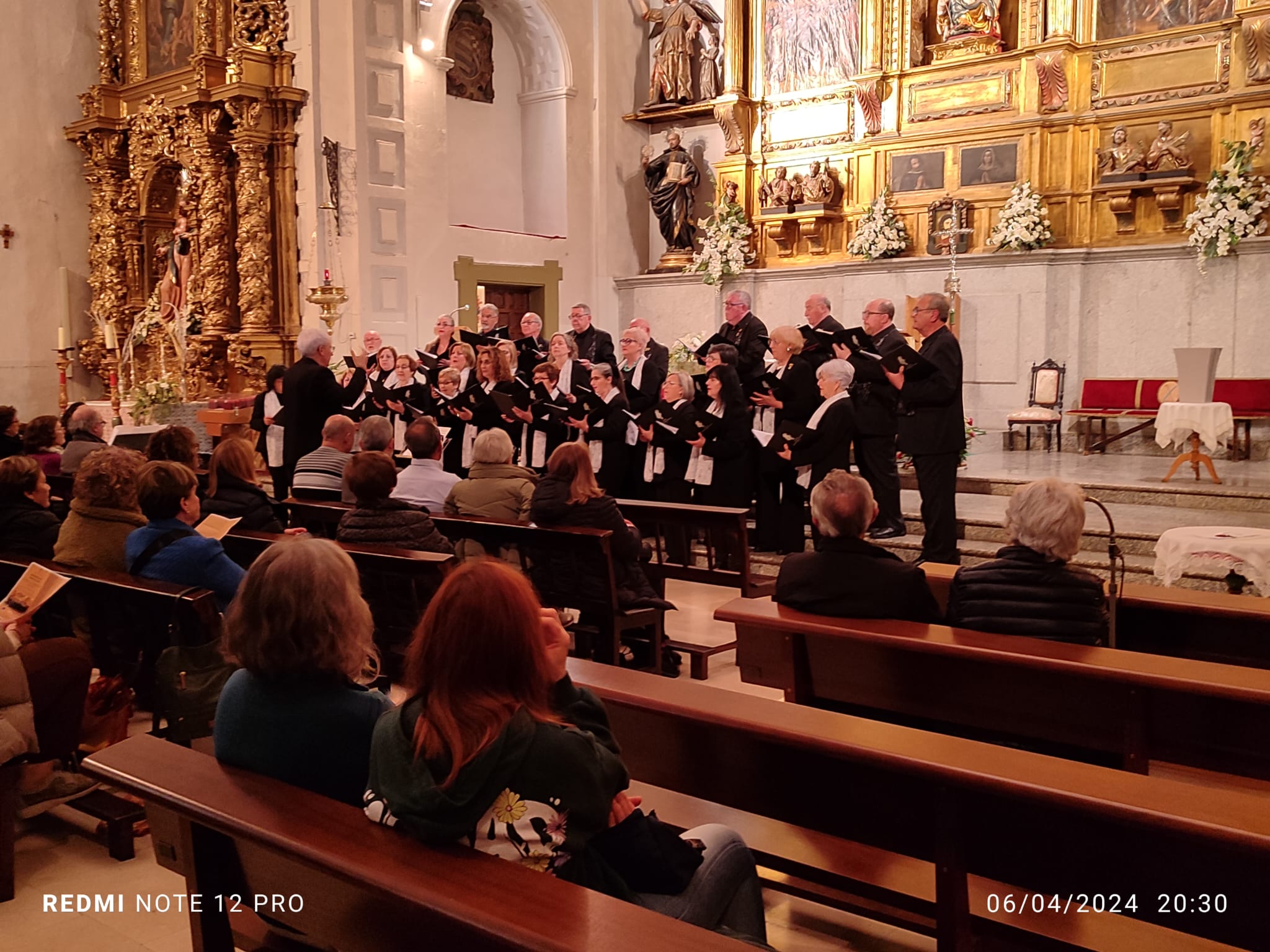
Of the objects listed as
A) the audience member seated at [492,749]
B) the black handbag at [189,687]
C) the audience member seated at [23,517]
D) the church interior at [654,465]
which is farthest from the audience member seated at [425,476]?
the audience member seated at [492,749]

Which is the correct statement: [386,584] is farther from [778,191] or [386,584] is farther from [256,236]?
[778,191]

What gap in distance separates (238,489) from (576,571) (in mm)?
1699

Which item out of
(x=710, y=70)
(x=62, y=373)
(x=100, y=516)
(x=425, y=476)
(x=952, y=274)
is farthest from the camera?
(x=710, y=70)

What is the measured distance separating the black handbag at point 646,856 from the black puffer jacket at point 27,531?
3.67m

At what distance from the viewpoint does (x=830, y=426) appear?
7.47 m

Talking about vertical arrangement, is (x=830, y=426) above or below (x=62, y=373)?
below

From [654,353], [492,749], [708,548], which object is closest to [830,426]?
[708,548]

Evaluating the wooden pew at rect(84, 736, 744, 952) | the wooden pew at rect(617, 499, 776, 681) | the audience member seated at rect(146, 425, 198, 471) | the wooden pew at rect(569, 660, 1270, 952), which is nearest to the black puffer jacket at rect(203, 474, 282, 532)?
the audience member seated at rect(146, 425, 198, 471)

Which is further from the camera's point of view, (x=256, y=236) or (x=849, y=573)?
(x=256, y=236)

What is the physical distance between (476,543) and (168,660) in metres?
2.44

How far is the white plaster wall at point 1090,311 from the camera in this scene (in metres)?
11.3

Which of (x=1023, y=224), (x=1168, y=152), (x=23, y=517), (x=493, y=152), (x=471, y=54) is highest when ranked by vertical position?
(x=471, y=54)

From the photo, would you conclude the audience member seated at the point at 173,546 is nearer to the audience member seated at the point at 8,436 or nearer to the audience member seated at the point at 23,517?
the audience member seated at the point at 23,517

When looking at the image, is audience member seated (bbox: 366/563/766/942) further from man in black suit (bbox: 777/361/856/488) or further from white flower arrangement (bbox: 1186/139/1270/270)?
white flower arrangement (bbox: 1186/139/1270/270)
